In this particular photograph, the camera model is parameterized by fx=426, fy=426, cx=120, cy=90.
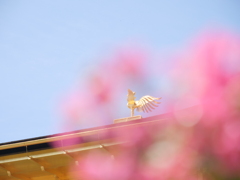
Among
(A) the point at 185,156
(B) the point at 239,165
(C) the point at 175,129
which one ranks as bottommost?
(B) the point at 239,165

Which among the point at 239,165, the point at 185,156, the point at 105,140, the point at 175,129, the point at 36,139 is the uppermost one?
the point at 36,139

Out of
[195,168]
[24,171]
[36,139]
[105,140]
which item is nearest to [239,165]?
[195,168]

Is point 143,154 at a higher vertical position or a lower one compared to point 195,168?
higher

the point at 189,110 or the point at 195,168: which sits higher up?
the point at 189,110

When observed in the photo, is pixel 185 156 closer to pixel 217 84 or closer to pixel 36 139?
pixel 217 84

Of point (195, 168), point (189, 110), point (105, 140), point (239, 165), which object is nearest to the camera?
point (239, 165)

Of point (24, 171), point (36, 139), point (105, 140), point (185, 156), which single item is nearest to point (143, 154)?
point (185, 156)

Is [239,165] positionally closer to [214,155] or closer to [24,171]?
[214,155]

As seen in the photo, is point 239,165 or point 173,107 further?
point 173,107

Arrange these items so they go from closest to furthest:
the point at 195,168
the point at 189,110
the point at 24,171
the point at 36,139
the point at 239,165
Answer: the point at 239,165, the point at 195,168, the point at 189,110, the point at 36,139, the point at 24,171
